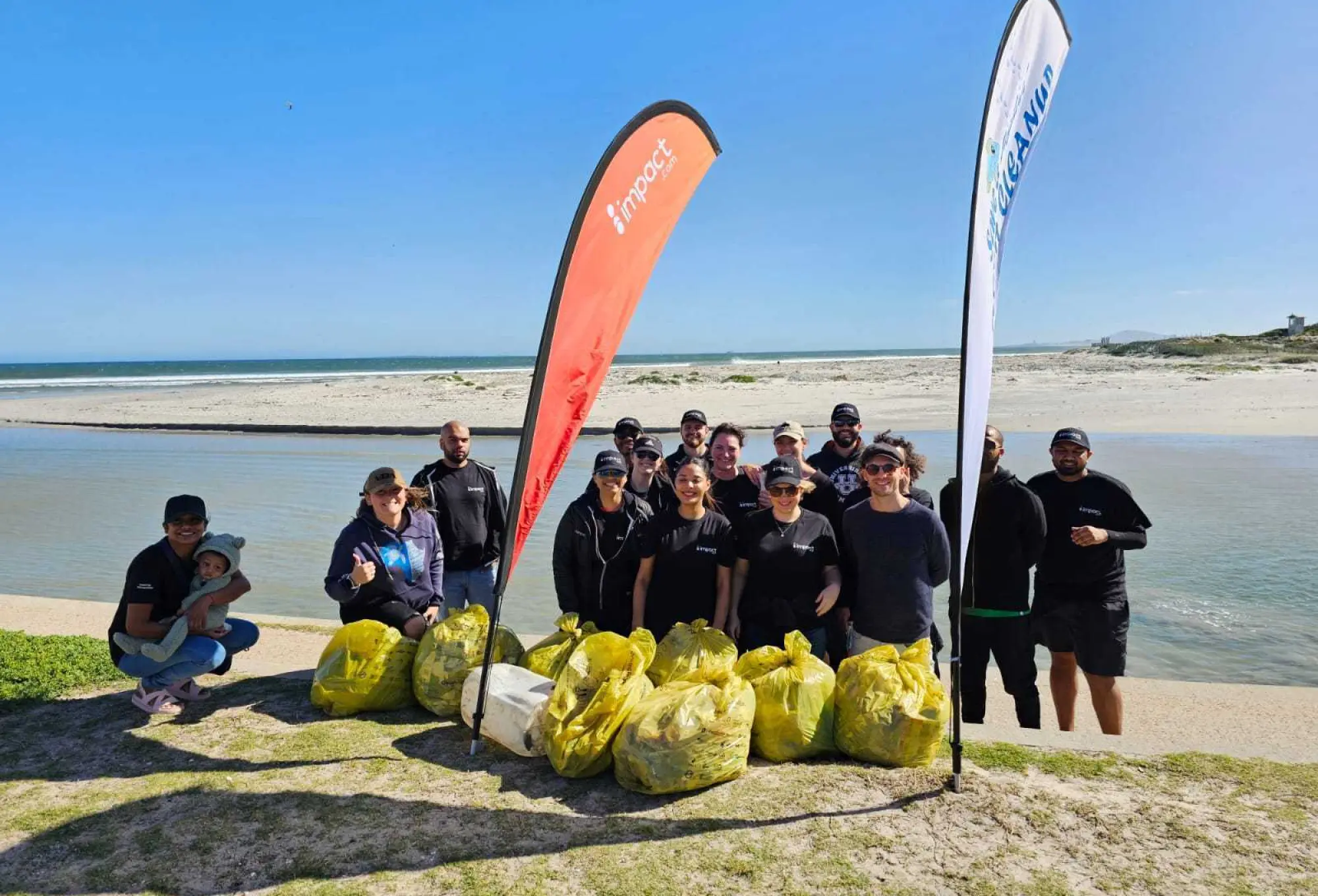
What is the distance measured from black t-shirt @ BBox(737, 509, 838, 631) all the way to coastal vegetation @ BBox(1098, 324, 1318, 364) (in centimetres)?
4438

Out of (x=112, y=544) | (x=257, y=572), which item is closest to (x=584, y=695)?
(x=257, y=572)

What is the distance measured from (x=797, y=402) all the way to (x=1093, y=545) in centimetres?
2560

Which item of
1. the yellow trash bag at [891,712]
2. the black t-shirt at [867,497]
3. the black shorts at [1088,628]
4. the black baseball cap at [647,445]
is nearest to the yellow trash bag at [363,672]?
the black baseball cap at [647,445]

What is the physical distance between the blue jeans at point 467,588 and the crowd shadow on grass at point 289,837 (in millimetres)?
1952

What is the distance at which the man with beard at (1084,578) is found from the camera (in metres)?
4.74

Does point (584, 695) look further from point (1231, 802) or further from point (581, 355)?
point (1231, 802)

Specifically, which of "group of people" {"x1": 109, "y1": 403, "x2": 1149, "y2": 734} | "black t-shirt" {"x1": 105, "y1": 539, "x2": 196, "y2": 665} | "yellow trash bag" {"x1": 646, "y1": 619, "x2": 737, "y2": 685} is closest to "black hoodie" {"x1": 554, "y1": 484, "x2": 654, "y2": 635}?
"group of people" {"x1": 109, "y1": 403, "x2": 1149, "y2": 734}

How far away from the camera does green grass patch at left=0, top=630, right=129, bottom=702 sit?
4887 mm

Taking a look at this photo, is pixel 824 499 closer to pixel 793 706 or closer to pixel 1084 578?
pixel 1084 578

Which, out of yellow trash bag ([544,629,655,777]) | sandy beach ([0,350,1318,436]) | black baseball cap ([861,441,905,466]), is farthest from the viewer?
sandy beach ([0,350,1318,436])

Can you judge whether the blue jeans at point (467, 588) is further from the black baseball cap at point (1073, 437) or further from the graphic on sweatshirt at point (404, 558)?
the black baseball cap at point (1073, 437)

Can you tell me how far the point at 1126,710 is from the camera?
204 inches

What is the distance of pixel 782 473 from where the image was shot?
4.50 m

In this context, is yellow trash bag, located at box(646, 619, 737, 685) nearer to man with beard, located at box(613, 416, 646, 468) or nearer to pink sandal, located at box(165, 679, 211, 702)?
man with beard, located at box(613, 416, 646, 468)
